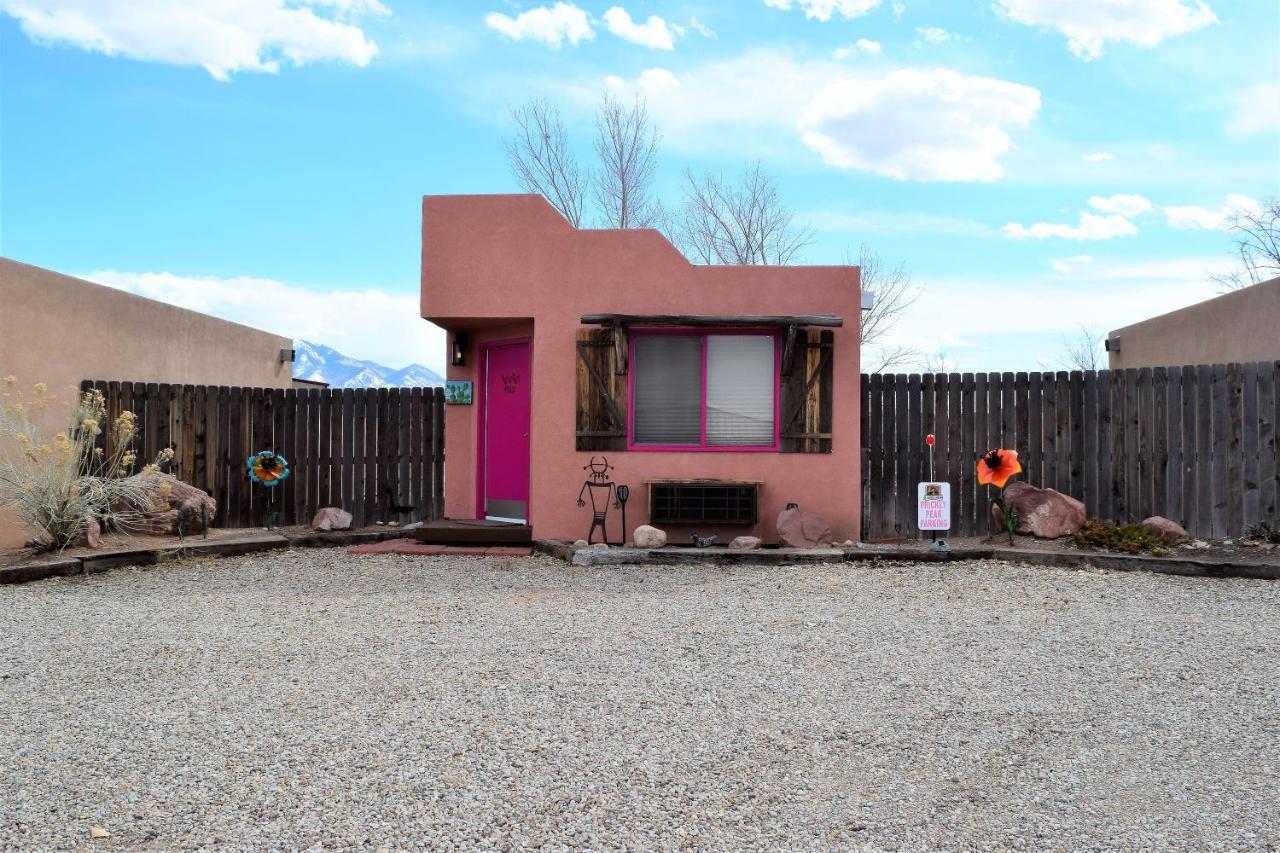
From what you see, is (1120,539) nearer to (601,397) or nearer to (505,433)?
(601,397)

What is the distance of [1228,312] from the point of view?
12.4 metres

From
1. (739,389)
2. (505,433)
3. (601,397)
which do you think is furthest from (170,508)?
(739,389)

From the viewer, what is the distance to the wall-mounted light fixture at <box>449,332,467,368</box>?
10.5 m

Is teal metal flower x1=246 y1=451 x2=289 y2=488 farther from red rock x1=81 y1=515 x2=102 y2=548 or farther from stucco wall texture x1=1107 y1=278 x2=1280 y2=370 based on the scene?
stucco wall texture x1=1107 y1=278 x2=1280 y2=370

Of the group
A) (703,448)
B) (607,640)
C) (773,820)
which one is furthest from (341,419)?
(773,820)

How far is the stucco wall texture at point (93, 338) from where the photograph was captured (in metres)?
9.53

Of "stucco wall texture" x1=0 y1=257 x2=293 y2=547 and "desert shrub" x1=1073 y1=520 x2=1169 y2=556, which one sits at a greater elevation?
"stucco wall texture" x1=0 y1=257 x2=293 y2=547

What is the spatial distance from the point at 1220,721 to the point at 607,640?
2.97 m

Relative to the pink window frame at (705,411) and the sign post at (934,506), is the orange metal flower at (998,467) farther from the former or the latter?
the pink window frame at (705,411)

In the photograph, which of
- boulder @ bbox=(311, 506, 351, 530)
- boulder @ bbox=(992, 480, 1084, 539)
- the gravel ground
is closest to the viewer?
the gravel ground

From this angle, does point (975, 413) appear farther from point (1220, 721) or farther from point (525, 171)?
point (525, 171)

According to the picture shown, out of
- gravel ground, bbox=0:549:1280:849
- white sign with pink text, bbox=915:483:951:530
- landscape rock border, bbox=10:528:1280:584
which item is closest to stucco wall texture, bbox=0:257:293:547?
landscape rock border, bbox=10:528:1280:584

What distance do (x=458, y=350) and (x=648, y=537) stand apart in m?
3.31

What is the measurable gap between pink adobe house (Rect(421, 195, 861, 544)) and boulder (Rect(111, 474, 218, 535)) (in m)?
3.55
